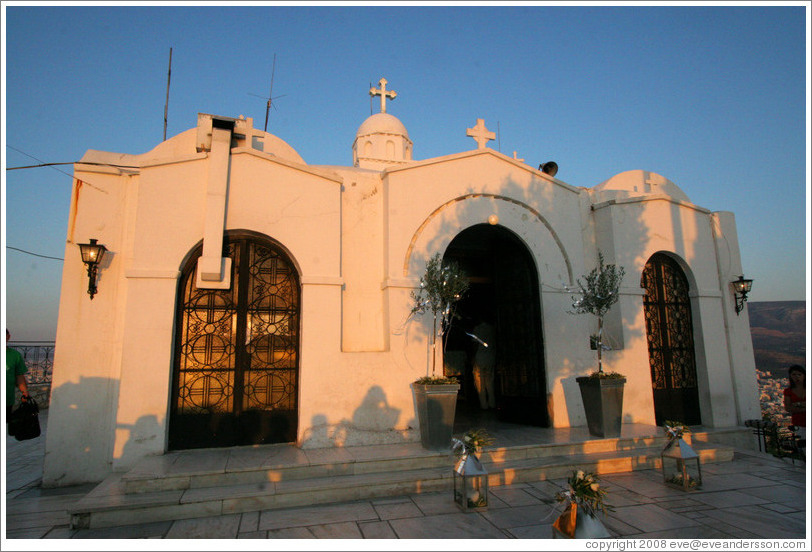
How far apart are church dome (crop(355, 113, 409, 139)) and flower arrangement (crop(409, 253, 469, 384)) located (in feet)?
26.6

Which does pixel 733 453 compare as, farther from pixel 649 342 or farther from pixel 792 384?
pixel 649 342

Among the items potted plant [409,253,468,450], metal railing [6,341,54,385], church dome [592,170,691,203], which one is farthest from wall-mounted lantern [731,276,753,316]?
metal railing [6,341,54,385]

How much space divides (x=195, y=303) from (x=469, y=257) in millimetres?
6213

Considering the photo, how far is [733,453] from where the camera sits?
7.23m

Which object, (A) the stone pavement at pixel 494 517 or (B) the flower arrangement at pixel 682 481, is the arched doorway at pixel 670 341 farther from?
(B) the flower arrangement at pixel 682 481

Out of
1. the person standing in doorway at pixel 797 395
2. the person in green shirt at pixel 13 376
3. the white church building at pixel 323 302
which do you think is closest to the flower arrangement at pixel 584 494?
the white church building at pixel 323 302

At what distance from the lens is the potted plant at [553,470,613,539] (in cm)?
355

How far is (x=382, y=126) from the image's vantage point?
47.6 ft

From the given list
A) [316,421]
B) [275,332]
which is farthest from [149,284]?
[316,421]

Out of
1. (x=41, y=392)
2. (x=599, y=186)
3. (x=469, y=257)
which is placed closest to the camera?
(x=599, y=186)

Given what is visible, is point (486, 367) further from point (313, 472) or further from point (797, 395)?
point (313, 472)

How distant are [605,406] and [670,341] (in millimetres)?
3132

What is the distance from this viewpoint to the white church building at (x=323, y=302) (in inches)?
253

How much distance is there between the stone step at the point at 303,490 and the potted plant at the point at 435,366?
0.36 metres
